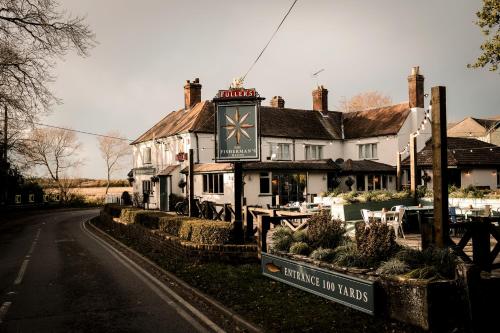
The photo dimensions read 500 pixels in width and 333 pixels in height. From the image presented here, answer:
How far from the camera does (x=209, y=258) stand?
12.2 meters

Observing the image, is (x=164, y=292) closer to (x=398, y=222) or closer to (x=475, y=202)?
(x=398, y=222)

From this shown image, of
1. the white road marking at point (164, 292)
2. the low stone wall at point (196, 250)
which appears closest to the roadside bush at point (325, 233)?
the low stone wall at point (196, 250)

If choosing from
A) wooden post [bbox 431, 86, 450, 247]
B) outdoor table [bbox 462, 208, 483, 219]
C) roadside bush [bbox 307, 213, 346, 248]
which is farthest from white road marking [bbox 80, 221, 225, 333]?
outdoor table [bbox 462, 208, 483, 219]

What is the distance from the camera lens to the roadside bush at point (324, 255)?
29.0ft

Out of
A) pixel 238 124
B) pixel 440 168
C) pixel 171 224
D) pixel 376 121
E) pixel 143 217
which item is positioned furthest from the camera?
pixel 376 121

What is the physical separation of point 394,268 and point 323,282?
150 cm

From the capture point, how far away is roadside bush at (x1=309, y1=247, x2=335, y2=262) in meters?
8.84

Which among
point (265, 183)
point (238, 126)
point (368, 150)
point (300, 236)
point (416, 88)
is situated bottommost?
point (300, 236)

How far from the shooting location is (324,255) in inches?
348

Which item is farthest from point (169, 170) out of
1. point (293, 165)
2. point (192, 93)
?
point (293, 165)

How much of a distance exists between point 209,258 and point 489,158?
98.6 feet

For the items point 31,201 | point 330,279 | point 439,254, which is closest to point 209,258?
point 330,279

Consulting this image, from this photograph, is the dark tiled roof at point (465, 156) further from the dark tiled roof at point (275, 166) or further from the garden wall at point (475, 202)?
the garden wall at point (475, 202)

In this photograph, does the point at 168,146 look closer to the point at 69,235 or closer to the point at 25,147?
the point at 25,147
